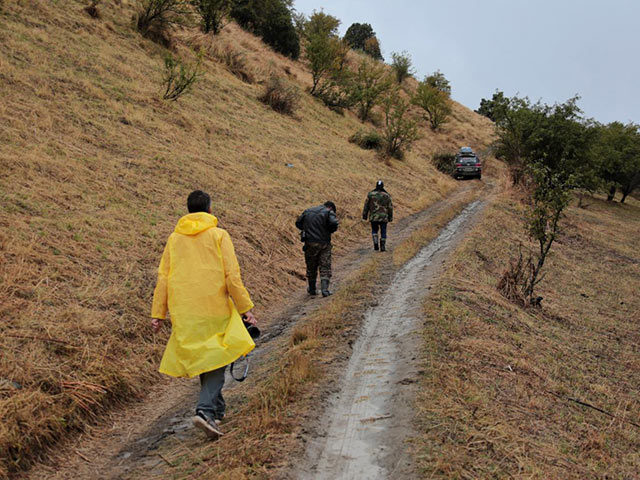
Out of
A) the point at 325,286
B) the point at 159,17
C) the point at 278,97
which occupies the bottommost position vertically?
the point at 325,286

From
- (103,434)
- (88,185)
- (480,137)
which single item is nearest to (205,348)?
(103,434)

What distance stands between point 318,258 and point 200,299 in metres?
5.24

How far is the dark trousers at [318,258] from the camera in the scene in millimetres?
8953

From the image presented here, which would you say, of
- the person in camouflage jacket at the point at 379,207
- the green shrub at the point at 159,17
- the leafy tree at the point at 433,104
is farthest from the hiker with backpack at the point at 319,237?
the leafy tree at the point at 433,104

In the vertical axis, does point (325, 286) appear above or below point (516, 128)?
below

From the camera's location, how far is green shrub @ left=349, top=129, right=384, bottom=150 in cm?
2811

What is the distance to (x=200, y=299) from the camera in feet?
12.7

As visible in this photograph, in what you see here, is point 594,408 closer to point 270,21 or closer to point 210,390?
point 210,390

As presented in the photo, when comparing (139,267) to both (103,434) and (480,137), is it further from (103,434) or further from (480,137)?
(480,137)

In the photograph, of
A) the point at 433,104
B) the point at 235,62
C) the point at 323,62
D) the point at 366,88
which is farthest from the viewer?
the point at 433,104

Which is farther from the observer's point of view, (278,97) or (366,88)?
(366,88)

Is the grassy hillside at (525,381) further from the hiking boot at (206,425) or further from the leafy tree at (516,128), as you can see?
the leafy tree at (516,128)

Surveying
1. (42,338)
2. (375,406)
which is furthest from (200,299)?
(42,338)

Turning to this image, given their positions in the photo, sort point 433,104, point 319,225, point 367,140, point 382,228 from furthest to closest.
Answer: point 433,104
point 367,140
point 382,228
point 319,225
